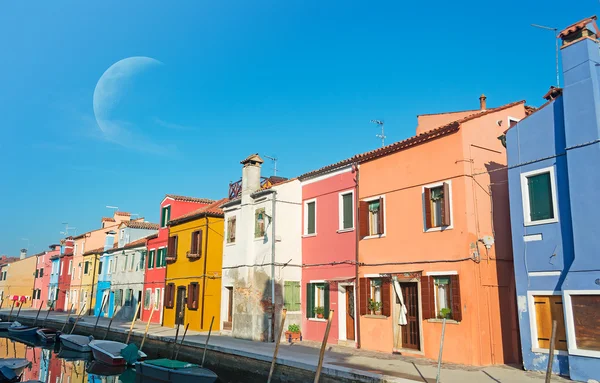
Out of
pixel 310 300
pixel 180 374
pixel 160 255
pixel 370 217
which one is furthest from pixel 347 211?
pixel 160 255

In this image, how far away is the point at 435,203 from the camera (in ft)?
52.1

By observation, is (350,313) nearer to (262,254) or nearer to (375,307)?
(375,307)

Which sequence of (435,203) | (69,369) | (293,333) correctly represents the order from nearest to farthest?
(435,203) → (293,333) → (69,369)

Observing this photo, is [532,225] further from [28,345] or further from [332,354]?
[28,345]

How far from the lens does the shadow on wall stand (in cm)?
1479

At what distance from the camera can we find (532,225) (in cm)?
1335

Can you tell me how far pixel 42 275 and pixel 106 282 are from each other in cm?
2408

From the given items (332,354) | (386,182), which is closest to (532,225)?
(386,182)

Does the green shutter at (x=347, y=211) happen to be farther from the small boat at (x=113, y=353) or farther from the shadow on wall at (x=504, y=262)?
the small boat at (x=113, y=353)

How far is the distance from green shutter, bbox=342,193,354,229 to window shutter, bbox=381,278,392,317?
3.00 metres

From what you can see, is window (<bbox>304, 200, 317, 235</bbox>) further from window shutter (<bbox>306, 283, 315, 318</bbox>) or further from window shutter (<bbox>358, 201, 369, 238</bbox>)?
window shutter (<bbox>358, 201, 369, 238</bbox>)

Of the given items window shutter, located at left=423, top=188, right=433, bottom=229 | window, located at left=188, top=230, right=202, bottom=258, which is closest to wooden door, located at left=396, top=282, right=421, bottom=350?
window shutter, located at left=423, top=188, right=433, bottom=229

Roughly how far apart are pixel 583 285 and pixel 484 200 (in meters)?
4.26

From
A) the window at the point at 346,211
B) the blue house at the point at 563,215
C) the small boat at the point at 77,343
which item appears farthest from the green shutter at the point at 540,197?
the small boat at the point at 77,343
